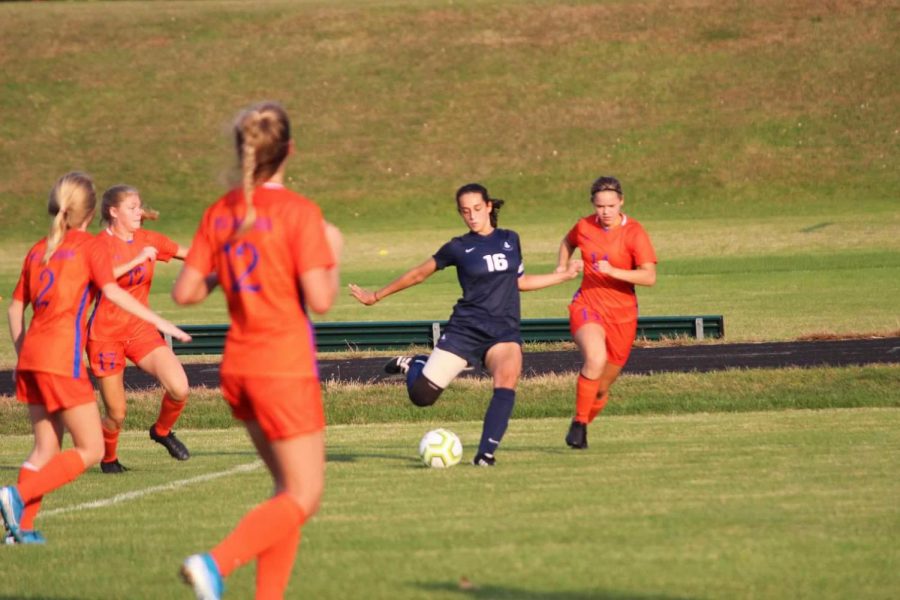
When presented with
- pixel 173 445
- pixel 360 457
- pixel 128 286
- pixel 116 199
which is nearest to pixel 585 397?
pixel 360 457

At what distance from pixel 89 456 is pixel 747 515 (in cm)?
359

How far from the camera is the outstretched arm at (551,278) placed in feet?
37.0

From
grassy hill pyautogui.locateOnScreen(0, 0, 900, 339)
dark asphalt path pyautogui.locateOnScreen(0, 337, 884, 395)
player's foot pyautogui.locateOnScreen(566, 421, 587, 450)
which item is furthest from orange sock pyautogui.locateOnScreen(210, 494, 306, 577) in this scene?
grassy hill pyautogui.locateOnScreen(0, 0, 900, 339)

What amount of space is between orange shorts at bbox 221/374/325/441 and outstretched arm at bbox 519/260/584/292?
5603mm

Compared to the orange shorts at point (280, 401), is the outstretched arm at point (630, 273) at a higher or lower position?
lower

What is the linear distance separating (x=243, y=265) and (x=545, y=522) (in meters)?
3.12

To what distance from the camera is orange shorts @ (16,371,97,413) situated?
8180 millimetres

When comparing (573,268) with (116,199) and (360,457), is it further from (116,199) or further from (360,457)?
(116,199)

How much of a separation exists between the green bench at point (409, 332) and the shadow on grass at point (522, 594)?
17.2m

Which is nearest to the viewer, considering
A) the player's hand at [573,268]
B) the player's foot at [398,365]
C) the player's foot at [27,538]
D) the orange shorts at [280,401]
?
the orange shorts at [280,401]

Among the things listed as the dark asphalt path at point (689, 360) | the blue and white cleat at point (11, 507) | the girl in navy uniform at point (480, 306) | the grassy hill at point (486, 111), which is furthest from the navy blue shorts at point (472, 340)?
the grassy hill at point (486, 111)

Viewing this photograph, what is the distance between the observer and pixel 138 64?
6700cm

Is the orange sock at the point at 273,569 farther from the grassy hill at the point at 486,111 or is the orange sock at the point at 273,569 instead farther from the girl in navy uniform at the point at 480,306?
the grassy hill at the point at 486,111

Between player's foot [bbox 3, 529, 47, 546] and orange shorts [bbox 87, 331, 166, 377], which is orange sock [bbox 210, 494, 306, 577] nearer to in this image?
player's foot [bbox 3, 529, 47, 546]
